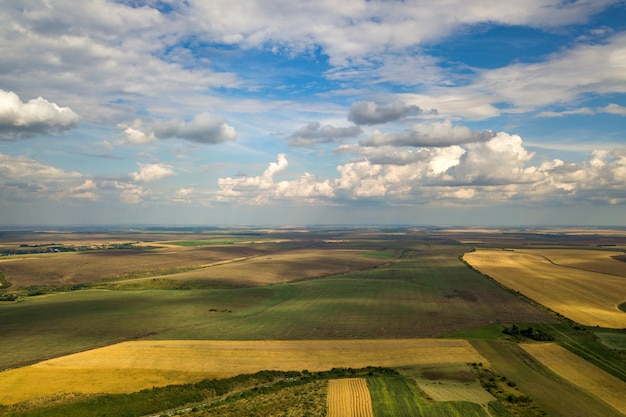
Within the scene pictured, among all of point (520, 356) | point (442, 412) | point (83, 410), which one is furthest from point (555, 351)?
point (83, 410)

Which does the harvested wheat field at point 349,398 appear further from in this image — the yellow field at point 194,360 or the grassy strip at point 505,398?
the grassy strip at point 505,398

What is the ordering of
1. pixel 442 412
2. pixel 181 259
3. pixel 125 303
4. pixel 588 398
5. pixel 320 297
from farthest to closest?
pixel 181 259
pixel 320 297
pixel 125 303
pixel 588 398
pixel 442 412

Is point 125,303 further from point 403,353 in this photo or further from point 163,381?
point 403,353

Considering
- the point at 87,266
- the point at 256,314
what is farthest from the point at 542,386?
the point at 87,266

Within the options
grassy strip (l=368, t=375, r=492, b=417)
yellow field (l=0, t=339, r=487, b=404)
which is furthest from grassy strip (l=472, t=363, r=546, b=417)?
yellow field (l=0, t=339, r=487, b=404)

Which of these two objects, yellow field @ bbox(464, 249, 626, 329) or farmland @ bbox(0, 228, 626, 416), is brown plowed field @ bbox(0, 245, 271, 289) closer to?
farmland @ bbox(0, 228, 626, 416)

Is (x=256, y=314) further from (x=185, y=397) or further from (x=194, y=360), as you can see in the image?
(x=185, y=397)
